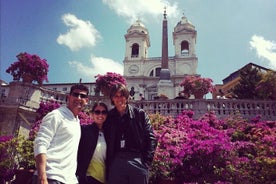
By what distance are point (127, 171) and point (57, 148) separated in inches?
35.1

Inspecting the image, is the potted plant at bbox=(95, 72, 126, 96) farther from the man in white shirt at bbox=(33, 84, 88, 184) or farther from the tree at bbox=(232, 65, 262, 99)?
the tree at bbox=(232, 65, 262, 99)

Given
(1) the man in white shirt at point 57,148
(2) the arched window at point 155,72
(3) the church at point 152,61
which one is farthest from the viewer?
(2) the arched window at point 155,72

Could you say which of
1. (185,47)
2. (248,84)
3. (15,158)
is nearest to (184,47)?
(185,47)

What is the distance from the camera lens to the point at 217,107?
12.5 meters

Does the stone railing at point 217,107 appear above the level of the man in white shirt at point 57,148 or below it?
above

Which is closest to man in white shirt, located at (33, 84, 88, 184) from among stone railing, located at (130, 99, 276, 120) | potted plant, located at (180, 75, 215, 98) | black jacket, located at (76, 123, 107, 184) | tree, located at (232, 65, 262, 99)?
black jacket, located at (76, 123, 107, 184)

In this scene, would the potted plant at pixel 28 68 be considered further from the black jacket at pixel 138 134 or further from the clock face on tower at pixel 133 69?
the clock face on tower at pixel 133 69

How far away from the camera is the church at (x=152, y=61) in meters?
47.5

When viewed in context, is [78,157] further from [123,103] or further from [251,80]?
[251,80]

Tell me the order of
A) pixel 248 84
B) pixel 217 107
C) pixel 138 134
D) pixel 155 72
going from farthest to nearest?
pixel 155 72 < pixel 248 84 < pixel 217 107 < pixel 138 134

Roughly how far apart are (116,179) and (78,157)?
0.60m

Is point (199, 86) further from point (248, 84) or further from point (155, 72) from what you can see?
point (155, 72)

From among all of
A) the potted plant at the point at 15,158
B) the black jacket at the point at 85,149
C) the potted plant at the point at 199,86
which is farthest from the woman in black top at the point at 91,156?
the potted plant at the point at 199,86

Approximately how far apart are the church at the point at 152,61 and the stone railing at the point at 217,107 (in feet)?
106
